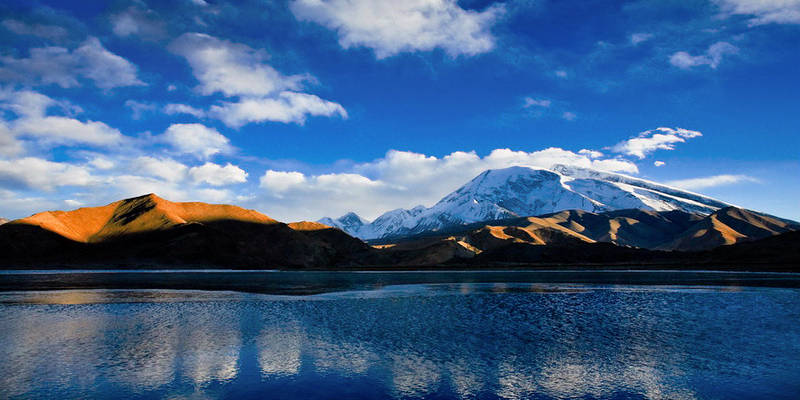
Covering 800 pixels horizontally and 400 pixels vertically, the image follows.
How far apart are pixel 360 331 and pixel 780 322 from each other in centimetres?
3340

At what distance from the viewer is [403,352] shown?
1095 inches

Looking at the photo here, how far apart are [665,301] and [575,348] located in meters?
33.2

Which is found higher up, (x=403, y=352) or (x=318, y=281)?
(x=403, y=352)

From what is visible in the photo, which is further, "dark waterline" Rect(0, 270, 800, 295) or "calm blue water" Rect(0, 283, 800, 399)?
"dark waterline" Rect(0, 270, 800, 295)

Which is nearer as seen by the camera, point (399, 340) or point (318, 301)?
point (399, 340)

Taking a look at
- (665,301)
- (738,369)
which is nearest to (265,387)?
(738,369)

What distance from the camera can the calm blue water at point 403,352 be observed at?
2055 cm

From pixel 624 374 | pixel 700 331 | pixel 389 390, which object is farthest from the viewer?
pixel 700 331

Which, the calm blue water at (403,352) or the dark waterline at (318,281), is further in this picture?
the dark waterline at (318,281)

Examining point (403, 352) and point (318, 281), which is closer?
point (403, 352)

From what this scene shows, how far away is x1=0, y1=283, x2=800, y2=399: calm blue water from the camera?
20.5 m

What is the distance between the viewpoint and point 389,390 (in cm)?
A: 2025

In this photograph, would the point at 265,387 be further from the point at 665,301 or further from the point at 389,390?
the point at 665,301

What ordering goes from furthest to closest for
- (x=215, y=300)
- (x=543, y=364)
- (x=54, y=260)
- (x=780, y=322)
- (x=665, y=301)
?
(x=54, y=260) → (x=215, y=300) → (x=665, y=301) → (x=780, y=322) → (x=543, y=364)
